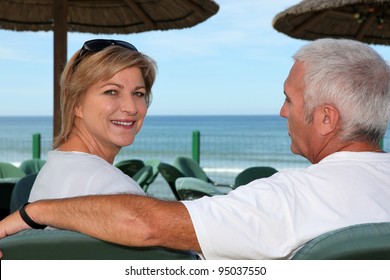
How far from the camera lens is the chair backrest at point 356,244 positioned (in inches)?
49.8

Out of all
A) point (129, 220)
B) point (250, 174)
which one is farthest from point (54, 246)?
point (250, 174)

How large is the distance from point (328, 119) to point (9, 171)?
16.7ft

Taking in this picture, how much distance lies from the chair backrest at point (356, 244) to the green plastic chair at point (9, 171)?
5.15 metres

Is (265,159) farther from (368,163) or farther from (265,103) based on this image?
(265,103)

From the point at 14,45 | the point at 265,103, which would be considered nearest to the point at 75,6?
the point at 14,45

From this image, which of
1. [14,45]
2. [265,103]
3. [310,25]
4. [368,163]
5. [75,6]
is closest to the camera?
[368,163]

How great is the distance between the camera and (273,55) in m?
78.4

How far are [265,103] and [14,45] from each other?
35.4m

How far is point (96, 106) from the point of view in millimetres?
1938

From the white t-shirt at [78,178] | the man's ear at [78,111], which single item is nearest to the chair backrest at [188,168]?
the man's ear at [78,111]

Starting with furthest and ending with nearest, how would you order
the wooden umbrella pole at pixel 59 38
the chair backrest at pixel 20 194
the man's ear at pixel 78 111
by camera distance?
the wooden umbrella pole at pixel 59 38 < the chair backrest at pixel 20 194 < the man's ear at pixel 78 111

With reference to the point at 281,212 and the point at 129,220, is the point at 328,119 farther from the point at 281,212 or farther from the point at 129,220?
the point at 129,220

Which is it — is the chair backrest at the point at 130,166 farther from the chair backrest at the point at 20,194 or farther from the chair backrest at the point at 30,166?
the chair backrest at the point at 20,194

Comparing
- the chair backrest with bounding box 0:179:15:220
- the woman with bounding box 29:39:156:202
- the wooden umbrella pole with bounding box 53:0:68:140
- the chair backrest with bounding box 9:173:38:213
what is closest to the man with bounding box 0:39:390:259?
the woman with bounding box 29:39:156:202
